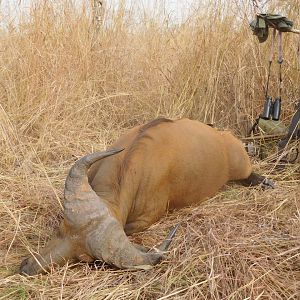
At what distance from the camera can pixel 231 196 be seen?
3592 millimetres

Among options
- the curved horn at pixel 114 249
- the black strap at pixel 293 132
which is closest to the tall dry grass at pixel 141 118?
the curved horn at pixel 114 249

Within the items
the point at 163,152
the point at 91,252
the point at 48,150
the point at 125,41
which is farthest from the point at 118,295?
the point at 125,41

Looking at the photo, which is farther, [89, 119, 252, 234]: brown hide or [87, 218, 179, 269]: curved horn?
[89, 119, 252, 234]: brown hide

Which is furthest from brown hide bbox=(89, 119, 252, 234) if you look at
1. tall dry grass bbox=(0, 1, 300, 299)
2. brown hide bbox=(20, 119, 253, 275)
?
tall dry grass bbox=(0, 1, 300, 299)

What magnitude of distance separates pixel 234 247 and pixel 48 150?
79.8 inches

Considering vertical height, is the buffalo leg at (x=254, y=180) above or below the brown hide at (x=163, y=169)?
below

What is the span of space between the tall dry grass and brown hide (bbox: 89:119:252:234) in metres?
0.12

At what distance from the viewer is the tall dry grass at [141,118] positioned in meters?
2.32

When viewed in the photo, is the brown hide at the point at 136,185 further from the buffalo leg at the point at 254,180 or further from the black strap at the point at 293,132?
the black strap at the point at 293,132

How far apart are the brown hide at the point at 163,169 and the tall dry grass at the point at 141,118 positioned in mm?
118

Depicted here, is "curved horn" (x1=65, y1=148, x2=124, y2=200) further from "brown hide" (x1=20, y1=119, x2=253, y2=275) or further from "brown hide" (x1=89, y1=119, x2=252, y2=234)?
"brown hide" (x1=89, y1=119, x2=252, y2=234)

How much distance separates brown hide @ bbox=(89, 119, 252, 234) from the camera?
287 centimetres

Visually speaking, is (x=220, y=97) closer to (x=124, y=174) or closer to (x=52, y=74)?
(x=52, y=74)

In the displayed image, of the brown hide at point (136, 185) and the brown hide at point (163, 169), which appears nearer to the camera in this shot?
the brown hide at point (136, 185)
